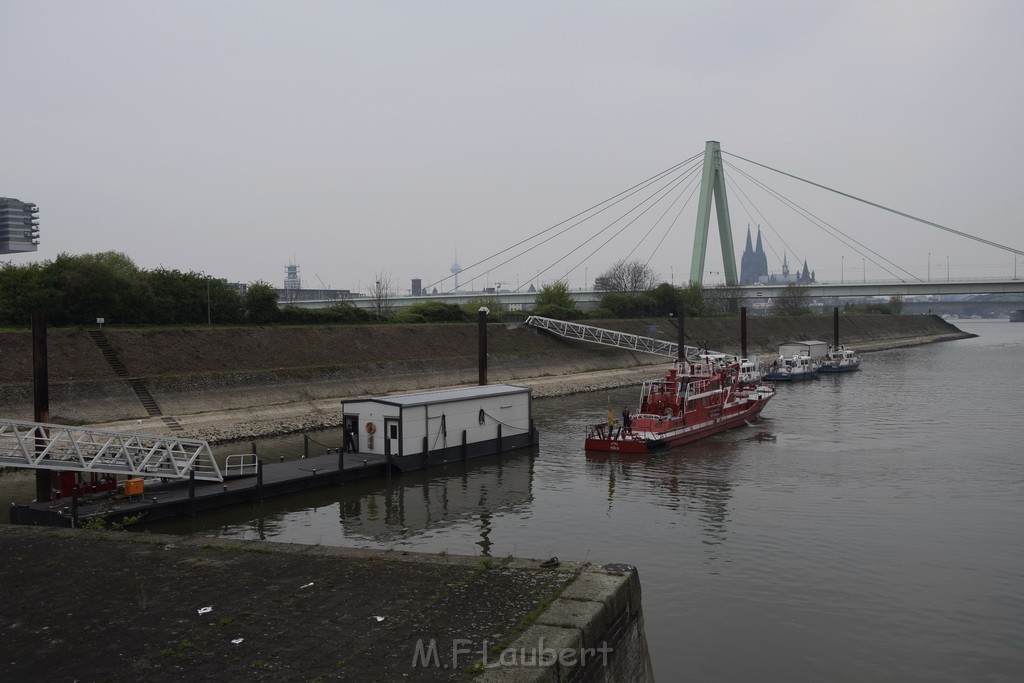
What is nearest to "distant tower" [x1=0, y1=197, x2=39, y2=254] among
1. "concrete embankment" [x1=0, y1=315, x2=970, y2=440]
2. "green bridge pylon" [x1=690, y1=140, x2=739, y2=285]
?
"concrete embankment" [x1=0, y1=315, x2=970, y2=440]

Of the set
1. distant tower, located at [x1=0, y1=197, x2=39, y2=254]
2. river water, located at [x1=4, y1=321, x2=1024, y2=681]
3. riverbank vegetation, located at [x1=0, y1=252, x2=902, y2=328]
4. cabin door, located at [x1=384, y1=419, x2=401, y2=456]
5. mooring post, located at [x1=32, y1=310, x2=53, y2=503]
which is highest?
distant tower, located at [x1=0, y1=197, x2=39, y2=254]

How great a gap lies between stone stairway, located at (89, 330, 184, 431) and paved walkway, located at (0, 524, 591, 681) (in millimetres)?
22239

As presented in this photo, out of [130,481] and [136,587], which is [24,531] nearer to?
[136,587]

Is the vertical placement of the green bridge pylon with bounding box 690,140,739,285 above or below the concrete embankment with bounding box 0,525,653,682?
above

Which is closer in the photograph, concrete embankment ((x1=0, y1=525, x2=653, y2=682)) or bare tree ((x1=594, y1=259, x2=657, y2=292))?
concrete embankment ((x1=0, y1=525, x2=653, y2=682))

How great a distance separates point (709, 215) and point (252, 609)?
9262 centimetres

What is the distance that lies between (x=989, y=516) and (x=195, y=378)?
34343 mm

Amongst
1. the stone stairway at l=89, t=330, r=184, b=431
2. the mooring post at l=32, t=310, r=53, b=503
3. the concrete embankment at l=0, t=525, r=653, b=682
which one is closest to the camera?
the concrete embankment at l=0, t=525, r=653, b=682

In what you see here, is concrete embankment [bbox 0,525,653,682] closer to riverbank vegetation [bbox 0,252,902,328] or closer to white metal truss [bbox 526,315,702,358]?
riverbank vegetation [bbox 0,252,902,328]

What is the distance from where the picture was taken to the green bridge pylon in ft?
311

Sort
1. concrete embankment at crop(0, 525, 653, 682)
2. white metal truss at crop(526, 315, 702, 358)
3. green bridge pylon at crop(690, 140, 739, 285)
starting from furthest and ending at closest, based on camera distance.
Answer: green bridge pylon at crop(690, 140, 739, 285)
white metal truss at crop(526, 315, 702, 358)
concrete embankment at crop(0, 525, 653, 682)

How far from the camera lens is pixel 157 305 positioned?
48.2 metres

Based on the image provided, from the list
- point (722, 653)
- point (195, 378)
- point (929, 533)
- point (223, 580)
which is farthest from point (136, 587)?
point (195, 378)

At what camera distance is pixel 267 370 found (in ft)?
145
